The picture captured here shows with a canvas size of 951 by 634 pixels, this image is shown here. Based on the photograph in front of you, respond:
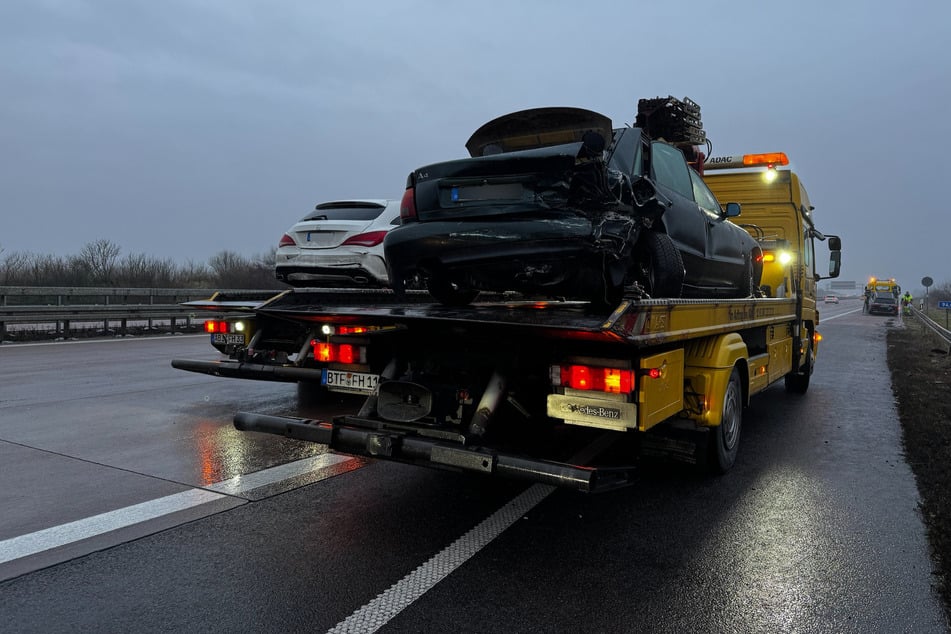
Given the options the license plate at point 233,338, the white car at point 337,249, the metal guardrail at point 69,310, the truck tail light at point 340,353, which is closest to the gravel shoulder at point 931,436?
the truck tail light at point 340,353

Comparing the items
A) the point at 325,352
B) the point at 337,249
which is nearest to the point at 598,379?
the point at 325,352

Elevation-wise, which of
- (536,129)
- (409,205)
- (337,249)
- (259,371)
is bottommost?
(259,371)

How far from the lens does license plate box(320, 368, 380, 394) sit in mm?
4559

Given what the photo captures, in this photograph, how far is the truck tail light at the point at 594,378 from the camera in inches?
138

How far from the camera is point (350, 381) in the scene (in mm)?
4672

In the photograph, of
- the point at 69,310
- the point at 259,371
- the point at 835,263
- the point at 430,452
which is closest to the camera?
the point at 430,452

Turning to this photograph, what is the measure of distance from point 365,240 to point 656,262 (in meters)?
3.80

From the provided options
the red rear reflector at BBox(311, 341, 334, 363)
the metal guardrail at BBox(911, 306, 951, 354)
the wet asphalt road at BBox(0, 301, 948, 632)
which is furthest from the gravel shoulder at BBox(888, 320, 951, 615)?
the red rear reflector at BBox(311, 341, 334, 363)

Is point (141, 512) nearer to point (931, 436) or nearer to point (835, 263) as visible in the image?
point (931, 436)

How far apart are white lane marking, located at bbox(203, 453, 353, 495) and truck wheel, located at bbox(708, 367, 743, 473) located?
2.93 m

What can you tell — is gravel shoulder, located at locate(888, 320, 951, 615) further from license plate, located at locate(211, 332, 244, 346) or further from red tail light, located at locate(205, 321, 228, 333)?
red tail light, located at locate(205, 321, 228, 333)

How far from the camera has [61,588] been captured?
9.87ft

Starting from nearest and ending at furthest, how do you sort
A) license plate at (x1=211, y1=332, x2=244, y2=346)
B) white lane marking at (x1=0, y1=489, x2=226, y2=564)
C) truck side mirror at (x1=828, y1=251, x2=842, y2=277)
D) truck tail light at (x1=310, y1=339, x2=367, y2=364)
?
1. white lane marking at (x1=0, y1=489, x2=226, y2=564)
2. truck tail light at (x1=310, y1=339, x2=367, y2=364)
3. license plate at (x1=211, y1=332, x2=244, y2=346)
4. truck side mirror at (x1=828, y1=251, x2=842, y2=277)

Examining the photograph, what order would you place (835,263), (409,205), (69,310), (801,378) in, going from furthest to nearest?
(69,310) < (835,263) < (801,378) < (409,205)
